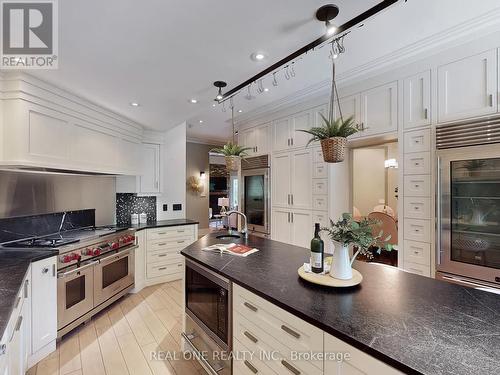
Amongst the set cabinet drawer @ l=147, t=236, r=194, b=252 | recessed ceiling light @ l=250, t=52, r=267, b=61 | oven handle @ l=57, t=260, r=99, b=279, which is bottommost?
cabinet drawer @ l=147, t=236, r=194, b=252

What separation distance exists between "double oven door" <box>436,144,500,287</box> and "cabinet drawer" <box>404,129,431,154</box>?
0.62 ft

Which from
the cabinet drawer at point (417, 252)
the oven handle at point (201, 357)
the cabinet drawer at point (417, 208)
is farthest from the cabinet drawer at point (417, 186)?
the oven handle at point (201, 357)

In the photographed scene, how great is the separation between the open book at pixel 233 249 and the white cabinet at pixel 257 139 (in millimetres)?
2282

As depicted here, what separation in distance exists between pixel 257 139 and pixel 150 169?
191 cm

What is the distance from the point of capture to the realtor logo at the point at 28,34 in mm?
1470

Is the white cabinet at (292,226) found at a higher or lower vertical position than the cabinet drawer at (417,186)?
lower

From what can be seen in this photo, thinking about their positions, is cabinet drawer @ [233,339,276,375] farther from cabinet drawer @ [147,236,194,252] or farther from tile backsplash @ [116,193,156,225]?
tile backsplash @ [116,193,156,225]

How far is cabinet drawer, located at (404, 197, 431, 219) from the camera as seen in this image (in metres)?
2.42

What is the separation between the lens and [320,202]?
341 centimetres

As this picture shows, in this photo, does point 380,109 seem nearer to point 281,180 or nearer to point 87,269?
point 281,180

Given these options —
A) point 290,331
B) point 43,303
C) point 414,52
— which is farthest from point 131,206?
point 414,52

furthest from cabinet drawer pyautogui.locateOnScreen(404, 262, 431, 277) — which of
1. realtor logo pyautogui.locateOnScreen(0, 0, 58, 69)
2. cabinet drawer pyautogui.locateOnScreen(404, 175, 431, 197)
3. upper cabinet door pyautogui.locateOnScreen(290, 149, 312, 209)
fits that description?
realtor logo pyautogui.locateOnScreen(0, 0, 58, 69)

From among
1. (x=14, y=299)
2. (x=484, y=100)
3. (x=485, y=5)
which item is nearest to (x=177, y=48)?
(x=14, y=299)

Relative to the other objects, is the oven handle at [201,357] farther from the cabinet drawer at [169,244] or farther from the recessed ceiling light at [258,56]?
the recessed ceiling light at [258,56]
